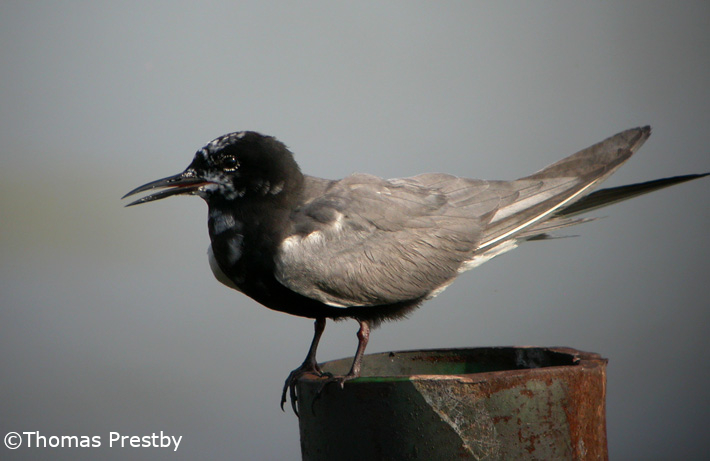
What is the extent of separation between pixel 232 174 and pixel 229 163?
49 millimetres

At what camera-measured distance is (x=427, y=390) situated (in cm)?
221

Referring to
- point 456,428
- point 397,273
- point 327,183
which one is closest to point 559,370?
point 456,428

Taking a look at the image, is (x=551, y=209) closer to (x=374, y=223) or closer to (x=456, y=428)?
(x=374, y=223)

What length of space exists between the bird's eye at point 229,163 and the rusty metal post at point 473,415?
3.68 ft

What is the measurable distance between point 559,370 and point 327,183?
149cm

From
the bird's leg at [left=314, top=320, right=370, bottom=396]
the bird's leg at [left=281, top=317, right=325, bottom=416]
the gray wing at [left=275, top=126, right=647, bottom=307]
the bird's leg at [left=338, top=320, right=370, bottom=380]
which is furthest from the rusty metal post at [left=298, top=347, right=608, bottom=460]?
the bird's leg at [left=281, top=317, right=325, bottom=416]

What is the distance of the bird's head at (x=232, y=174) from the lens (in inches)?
121

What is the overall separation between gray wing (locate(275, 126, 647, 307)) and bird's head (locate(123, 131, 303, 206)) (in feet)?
0.60

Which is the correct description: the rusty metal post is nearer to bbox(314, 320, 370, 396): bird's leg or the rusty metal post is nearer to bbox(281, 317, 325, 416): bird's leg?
bbox(314, 320, 370, 396): bird's leg

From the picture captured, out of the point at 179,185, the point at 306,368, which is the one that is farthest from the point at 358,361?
the point at 179,185

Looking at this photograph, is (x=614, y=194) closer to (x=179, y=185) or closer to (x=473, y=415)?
(x=473, y=415)

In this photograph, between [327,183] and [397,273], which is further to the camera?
[327,183]

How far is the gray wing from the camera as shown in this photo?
9.54 ft

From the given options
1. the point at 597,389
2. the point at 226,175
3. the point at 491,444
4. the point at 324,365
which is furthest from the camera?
the point at 226,175
